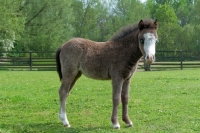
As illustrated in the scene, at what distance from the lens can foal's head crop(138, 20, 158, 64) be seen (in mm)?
6113

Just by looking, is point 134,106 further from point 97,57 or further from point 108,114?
point 97,57

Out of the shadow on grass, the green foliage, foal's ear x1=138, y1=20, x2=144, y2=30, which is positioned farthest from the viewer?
the green foliage

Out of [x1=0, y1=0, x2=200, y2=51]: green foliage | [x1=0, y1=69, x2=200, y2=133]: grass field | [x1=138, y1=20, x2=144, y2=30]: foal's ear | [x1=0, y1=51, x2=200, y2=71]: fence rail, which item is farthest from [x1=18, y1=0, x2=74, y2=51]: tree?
[x1=138, y1=20, x2=144, y2=30]: foal's ear

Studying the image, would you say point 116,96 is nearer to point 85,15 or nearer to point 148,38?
point 148,38

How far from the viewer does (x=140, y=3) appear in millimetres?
62281

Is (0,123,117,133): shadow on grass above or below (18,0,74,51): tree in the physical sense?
below

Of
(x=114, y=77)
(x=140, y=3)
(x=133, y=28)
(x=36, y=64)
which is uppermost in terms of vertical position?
(x=140, y=3)

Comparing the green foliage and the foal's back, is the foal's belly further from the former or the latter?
the green foliage

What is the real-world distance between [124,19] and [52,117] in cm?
5284

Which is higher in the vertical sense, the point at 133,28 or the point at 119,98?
the point at 133,28

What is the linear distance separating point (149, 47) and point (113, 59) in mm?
1040

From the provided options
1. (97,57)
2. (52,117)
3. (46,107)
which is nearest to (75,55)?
(97,57)

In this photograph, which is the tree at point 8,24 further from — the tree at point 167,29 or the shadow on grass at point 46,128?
the shadow on grass at point 46,128

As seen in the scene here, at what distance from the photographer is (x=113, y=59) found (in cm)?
698
